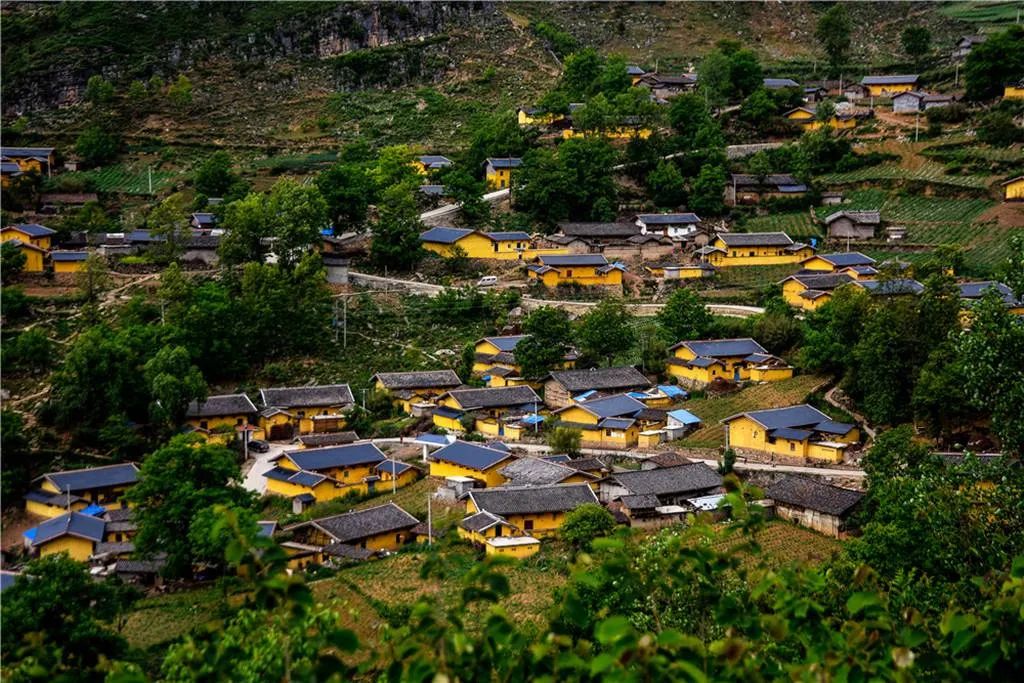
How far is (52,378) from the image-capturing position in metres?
24.7

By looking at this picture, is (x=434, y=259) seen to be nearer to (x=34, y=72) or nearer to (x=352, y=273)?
(x=352, y=273)

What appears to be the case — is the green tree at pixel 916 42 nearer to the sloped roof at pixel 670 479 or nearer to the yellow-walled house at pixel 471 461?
the sloped roof at pixel 670 479

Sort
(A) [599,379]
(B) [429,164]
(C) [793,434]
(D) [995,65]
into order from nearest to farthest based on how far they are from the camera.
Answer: (C) [793,434]
(A) [599,379]
(D) [995,65]
(B) [429,164]

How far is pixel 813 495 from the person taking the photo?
19.0 m

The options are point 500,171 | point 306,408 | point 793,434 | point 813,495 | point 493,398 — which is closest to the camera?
point 813,495

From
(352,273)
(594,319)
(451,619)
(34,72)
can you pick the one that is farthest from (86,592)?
(34,72)

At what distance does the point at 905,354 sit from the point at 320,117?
3274 centimetres

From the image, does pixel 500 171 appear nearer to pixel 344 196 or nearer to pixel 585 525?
pixel 344 196

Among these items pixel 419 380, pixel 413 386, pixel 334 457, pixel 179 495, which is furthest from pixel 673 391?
pixel 179 495

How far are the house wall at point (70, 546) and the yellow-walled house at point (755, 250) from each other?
21.0 metres

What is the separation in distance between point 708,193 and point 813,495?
19.4m

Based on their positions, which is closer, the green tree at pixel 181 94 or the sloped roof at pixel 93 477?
the sloped roof at pixel 93 477

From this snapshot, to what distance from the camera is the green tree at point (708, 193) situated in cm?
3650

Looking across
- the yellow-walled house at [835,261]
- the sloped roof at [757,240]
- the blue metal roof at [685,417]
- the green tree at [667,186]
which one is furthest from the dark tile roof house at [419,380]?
the green tree at [667,186]
